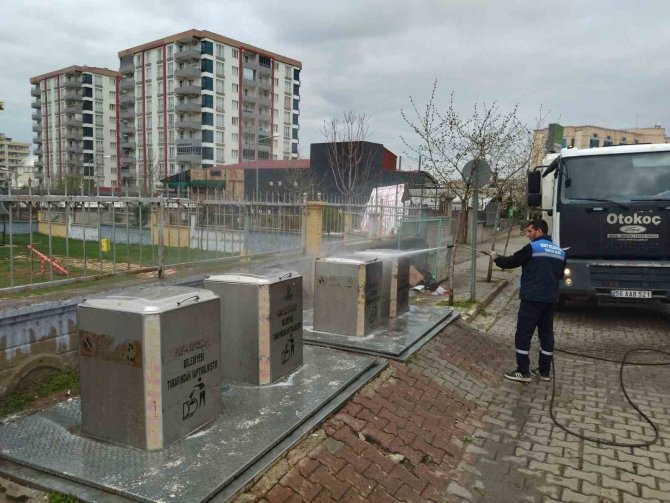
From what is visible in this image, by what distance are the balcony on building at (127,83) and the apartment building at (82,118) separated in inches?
130

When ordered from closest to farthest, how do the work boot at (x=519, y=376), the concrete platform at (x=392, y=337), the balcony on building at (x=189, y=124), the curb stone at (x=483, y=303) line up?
the concrete platform at (x=392, y=337) < the work boot at (x=519, y=376) < the curb stone at (x=483, y=303) < the balcony on building at (x=189, y=124)

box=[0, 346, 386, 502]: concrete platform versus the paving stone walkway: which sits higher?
box=[0, 346, 386, 502]: concrete platform

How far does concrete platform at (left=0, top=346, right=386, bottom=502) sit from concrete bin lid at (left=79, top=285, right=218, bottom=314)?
92cm

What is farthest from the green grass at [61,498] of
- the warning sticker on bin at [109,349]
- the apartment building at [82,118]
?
the apartment building at [82,118]

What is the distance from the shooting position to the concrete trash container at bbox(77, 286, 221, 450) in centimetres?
311

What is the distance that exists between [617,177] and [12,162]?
10661 centimetres

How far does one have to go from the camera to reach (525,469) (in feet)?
12.8

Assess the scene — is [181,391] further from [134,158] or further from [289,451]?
[134,158]

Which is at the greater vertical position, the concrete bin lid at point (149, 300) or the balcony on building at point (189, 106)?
the balcony on building at point (189, 106)

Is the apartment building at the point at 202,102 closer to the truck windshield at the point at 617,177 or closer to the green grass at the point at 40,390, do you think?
the truck windshield at the point at 617,177

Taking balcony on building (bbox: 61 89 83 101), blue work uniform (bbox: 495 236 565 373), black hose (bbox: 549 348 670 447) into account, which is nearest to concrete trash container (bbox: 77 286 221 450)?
black hose (bbox: 549 348 670 447)

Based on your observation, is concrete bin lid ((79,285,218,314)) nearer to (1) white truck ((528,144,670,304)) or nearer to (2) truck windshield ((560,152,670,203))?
(1) white truck ((528,144,670,304))

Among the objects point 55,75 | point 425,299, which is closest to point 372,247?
point 425,299

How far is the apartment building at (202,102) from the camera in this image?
63531 mm
